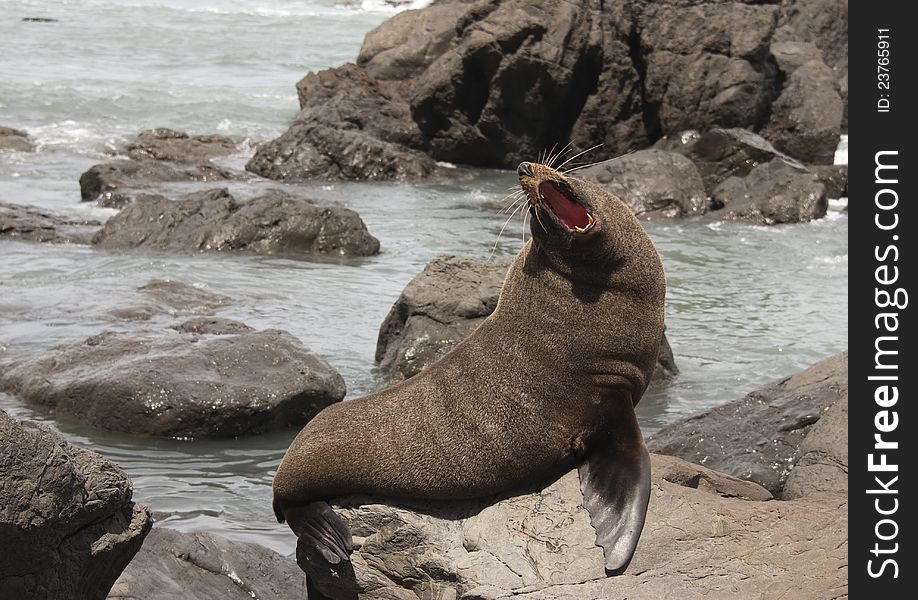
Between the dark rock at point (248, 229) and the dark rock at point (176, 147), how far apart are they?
6463mm

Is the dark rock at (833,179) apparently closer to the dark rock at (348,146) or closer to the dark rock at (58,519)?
the dark rock at (348,146)

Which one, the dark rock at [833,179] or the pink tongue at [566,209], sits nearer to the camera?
the pink tongue at [566,209]

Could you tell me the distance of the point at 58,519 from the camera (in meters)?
4.47

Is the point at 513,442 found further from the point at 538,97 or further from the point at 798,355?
the point at 538,97

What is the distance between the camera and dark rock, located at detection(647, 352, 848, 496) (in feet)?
24.0

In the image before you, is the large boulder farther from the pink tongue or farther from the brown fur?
the pink tongue

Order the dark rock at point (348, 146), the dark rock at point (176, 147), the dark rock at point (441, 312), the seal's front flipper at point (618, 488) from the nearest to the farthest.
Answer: the seal's front flipper at point (618, 488) → the dark rock at point (441, 312) → the dark rock at point (348, 146) → the dark rock at point (176, 147)

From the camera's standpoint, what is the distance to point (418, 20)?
97.2 ft

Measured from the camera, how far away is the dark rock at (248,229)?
15.2m

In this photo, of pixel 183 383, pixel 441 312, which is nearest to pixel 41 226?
pixel 441 312

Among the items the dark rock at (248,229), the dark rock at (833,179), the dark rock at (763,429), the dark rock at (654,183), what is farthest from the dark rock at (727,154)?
the dark rock at (763,429)

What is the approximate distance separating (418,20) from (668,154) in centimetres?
1146

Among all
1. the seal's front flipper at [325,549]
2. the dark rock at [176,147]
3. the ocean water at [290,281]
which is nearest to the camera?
the seal's front flipper at [325,549]

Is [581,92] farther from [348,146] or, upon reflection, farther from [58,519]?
[58,519]
